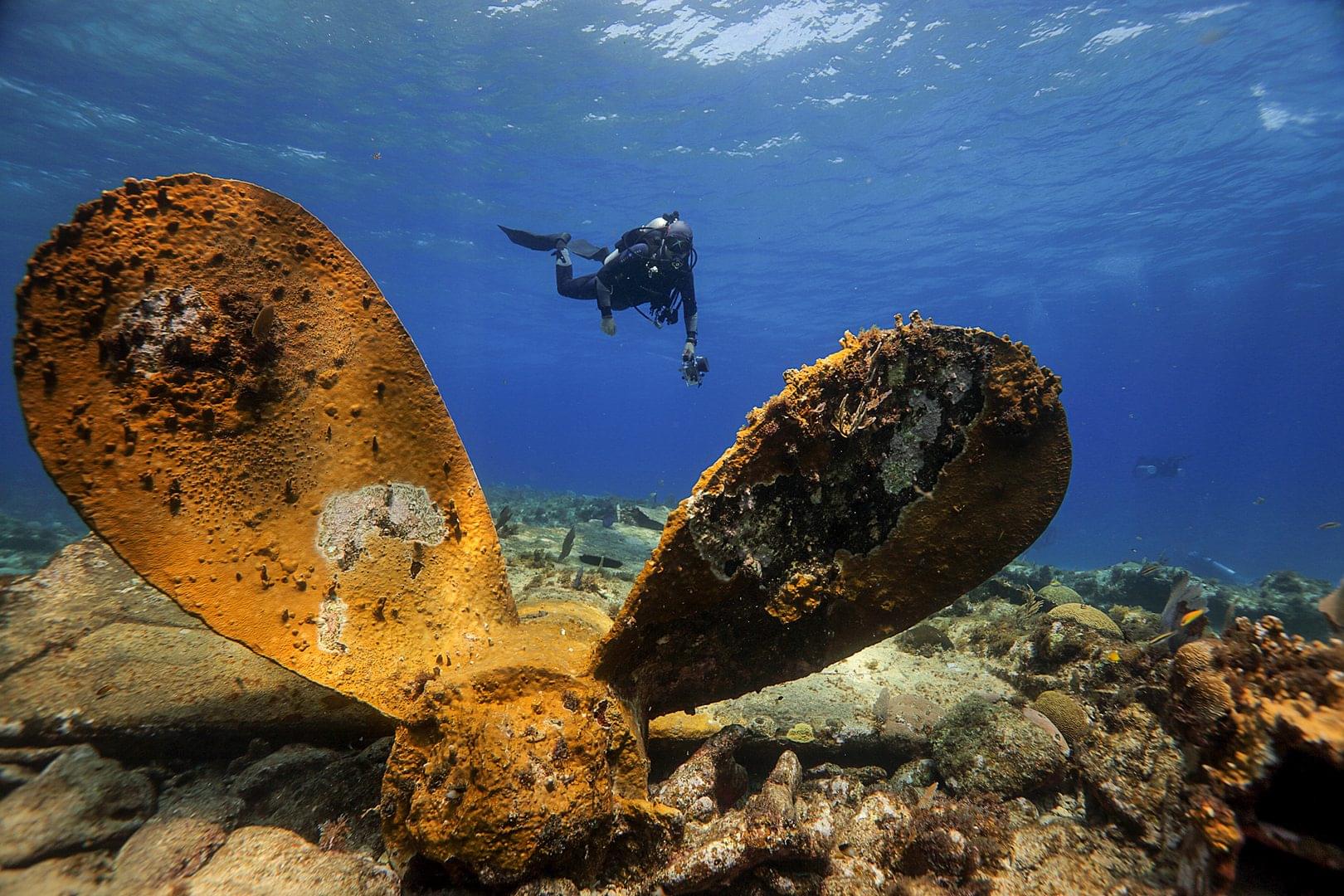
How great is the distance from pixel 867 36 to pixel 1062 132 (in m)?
11.0

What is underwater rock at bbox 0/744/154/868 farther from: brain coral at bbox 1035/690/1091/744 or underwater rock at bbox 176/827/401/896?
brain coral at bbox 1035/690/1091/744

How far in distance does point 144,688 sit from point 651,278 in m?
10.1

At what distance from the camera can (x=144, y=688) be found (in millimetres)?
3312

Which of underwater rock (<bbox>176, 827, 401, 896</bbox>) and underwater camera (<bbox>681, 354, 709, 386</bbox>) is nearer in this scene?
underwater rock (<bbox>176, 827, 401, 896</bbox>)

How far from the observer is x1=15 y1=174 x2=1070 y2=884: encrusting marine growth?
2.27 meters

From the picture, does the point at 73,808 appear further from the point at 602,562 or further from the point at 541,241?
the point at 541,241

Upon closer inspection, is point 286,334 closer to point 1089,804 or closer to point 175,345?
→ point 175,345

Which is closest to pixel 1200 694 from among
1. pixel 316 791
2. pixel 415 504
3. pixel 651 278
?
pixel 415 504

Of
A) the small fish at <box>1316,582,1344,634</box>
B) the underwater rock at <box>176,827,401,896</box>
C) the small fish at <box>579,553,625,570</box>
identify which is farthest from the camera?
the small fish at <box>579,553,625,570</box>

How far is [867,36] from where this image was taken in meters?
19.5

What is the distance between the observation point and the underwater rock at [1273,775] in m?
1.67

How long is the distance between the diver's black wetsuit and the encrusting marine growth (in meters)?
8.09

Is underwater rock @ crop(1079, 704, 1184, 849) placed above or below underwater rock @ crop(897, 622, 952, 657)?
above

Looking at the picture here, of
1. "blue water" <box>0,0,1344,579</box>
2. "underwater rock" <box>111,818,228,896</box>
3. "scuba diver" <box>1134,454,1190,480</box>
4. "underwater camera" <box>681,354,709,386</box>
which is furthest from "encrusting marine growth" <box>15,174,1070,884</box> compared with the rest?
"scuba diver" <box>1134,454,1190,480</box>
